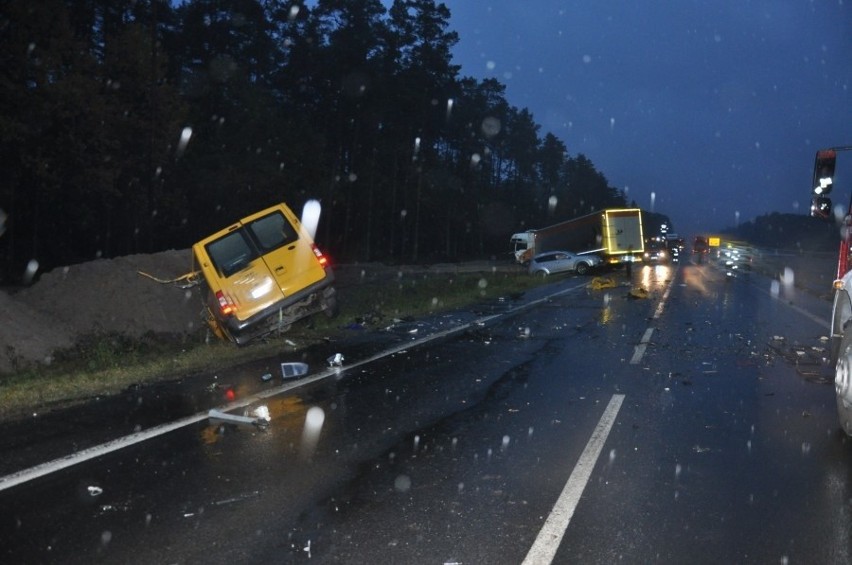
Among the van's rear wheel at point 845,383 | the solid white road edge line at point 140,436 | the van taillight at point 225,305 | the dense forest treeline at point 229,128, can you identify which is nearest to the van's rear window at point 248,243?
the van taillight at point 225,305

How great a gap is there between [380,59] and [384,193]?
1089cm

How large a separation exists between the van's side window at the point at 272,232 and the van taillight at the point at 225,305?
3.62ft

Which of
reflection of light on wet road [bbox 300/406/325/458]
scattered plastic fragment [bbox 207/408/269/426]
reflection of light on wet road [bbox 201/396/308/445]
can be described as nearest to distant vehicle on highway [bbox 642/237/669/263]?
reflection of light on wet road [bbox 201/396/308/445]

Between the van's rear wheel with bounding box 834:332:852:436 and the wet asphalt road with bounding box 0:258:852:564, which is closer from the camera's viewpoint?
the wet asphalt road with bounding box 0:258:852:564

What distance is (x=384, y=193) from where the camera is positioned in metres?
63.8

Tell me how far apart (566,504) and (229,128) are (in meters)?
39.4

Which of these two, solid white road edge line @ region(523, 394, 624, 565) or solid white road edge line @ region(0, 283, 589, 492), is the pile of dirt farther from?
solid white road edge line @ region(523, 394, 624, 565)

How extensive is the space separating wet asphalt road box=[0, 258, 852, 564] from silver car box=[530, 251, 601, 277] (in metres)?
29.7

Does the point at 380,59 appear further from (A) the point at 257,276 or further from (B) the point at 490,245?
(A) the point at 257,276

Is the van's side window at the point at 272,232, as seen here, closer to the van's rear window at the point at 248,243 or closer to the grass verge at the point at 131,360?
the van's rear window at the point at 248,243

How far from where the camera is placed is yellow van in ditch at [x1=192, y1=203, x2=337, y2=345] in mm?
13242

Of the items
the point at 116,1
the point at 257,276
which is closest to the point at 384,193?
the point at 116,1

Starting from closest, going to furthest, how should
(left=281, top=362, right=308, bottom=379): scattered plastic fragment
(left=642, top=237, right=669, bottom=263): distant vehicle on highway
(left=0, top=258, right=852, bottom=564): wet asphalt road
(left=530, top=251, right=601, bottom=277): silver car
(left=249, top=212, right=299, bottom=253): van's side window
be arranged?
1. (left=0, top=258, right=852, bottom=564): wet asphalt road
2. (left=281, top=362, right=308, bottom=379): scattered plastic fragment
3. (left=249, top=212, right=299, bottom=253): van's side window
4. (left=530, top=251, right=601, bottom=277): silver car
5. (left=642, top=237, right=669, bottom=263): distant vehicle on highway

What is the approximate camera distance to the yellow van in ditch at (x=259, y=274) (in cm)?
1324
